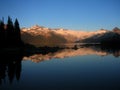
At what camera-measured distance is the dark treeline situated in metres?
112

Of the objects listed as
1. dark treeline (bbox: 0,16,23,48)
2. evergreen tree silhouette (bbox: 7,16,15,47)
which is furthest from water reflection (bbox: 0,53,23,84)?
evergreen tree silhouette (bbox: 7,16,15,47)

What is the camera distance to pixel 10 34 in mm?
118562

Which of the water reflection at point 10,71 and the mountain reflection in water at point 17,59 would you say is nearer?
the water reflection at point 10,71

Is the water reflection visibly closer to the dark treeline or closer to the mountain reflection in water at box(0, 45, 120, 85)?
the mountain reflection in water at box(0, 45, 120, 85)

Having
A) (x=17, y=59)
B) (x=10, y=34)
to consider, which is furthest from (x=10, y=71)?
(x=10, y=34)

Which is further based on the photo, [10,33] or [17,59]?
[10,33]

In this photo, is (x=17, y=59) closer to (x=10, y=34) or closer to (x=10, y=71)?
(x=10, y=71)

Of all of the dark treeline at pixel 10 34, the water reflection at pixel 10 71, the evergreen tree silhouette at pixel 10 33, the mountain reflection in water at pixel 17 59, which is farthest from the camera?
the evergreen tree silhouette at pixel 10 33

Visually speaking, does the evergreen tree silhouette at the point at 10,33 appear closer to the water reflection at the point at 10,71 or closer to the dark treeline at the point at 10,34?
the dark treeline at the point at 10,34

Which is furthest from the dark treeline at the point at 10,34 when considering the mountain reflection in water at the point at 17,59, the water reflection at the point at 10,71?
the water reflection at the point at 10,71

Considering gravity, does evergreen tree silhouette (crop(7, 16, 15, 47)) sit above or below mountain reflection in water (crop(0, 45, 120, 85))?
above

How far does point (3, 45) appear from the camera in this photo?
109 metres

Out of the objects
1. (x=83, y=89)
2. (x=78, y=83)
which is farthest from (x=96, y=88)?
(x=78, y=83)

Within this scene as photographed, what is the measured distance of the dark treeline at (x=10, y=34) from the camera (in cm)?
11197
